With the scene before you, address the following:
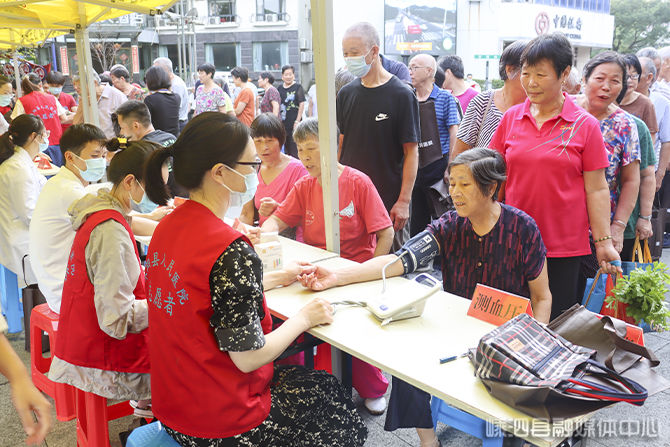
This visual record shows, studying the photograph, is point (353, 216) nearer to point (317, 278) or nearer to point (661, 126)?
point (317, 278)

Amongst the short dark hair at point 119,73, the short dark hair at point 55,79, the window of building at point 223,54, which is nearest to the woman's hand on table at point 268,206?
the short dark hair at point 119,73

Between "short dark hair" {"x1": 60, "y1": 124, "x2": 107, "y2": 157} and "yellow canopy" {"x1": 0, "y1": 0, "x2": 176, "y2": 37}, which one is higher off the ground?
"yellow canopy" {"x1": 0, "y1": 0, "x2": 176, "y2": 37}

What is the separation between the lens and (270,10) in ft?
77.2

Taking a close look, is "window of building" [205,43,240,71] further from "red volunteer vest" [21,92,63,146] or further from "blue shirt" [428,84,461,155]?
"blue shirt" [428,84,461,155]

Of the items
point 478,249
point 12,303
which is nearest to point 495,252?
point 478,249

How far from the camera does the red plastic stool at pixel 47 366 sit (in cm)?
220

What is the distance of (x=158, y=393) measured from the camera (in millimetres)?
1450

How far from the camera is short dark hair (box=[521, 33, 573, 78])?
202 centimetres

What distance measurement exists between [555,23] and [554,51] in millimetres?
27104

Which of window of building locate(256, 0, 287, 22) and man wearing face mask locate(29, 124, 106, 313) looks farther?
window of building locate(256, 0, 287, 22)

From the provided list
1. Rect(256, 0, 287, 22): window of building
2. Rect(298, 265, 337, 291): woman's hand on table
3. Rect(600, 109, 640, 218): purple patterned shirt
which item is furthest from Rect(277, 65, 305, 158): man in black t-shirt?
Rect(256, 0, 287, 22): window of building

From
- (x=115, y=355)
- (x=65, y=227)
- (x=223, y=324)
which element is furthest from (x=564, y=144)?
(x=65, y=227)

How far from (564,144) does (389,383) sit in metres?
1.36

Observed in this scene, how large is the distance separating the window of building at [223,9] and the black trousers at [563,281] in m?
24.0
